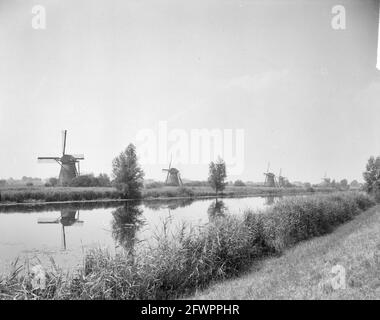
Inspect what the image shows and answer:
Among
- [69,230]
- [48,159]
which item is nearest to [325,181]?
[48,159]

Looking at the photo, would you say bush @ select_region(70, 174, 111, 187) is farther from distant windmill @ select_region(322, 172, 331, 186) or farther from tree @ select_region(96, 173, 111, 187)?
distant windmill @ select_region(322, 172, 331, 186)

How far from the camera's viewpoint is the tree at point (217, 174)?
3659cm

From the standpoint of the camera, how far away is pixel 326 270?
21.0 feet

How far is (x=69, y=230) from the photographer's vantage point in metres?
16.9

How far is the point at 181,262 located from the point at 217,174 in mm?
30085

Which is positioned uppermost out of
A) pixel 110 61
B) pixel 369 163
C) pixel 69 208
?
pixel 110 61

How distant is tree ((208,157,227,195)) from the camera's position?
36.6 metres

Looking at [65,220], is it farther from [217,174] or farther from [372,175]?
[372,175]

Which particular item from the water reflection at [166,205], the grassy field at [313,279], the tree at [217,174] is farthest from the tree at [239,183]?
the grassy field at [313,279]

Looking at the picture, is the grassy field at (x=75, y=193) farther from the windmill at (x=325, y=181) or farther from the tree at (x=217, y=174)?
the windmill at (x=325, y=181)
